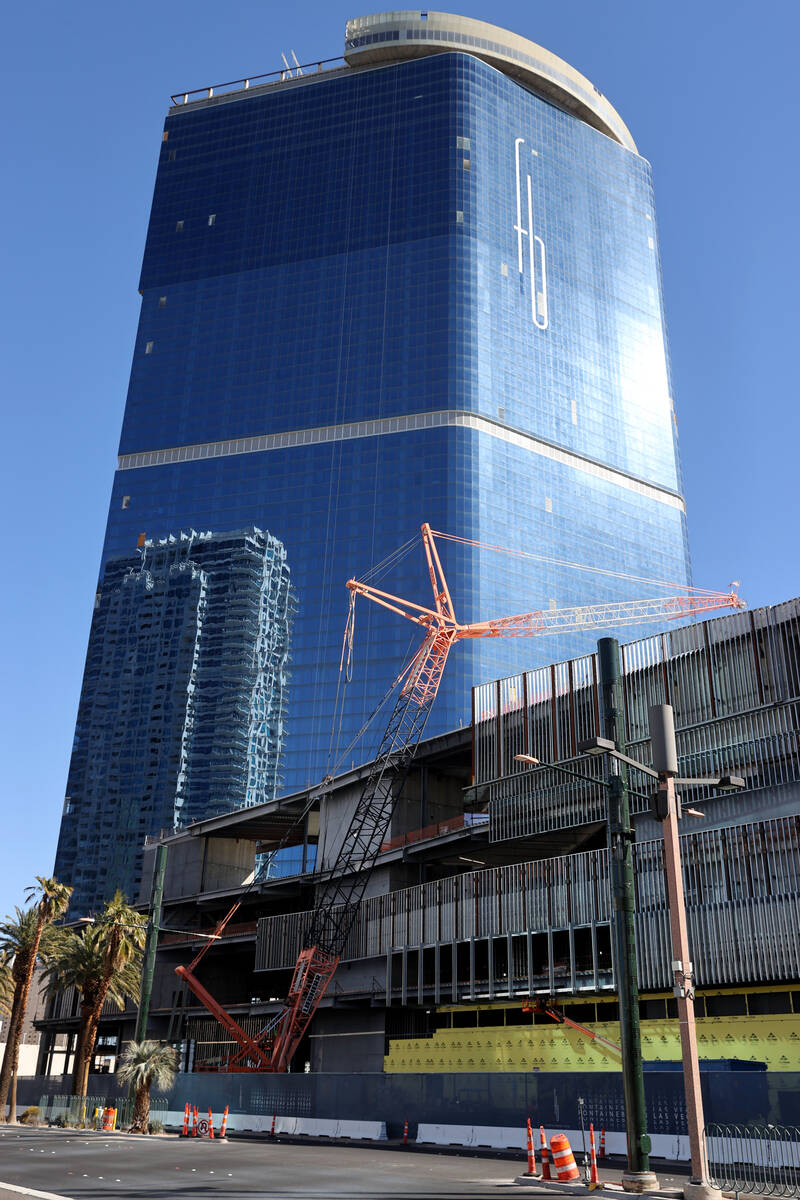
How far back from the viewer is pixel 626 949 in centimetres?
2197

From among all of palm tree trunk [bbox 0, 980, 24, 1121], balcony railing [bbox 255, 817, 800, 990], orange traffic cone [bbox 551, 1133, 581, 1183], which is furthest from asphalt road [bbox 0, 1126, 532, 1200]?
palm tree trunk [bbox 0, 980, 24, 1121]

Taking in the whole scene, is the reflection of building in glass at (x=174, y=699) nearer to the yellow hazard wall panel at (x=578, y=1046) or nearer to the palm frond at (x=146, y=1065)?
the yellow hazard wall panel at (x=578, y=1046)

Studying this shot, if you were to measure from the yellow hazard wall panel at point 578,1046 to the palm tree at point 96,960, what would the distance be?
16.4m

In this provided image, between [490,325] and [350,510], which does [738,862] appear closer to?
[350,510]

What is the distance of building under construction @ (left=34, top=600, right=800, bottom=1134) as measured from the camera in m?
43.0

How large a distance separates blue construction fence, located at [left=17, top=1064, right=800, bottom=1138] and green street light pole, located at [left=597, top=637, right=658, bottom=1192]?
494 cm

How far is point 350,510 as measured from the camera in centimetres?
18162

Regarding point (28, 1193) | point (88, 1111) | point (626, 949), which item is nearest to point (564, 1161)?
point (626, 949)

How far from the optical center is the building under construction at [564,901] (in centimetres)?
4297

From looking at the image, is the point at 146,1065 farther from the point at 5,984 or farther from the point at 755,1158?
the point at 5,984

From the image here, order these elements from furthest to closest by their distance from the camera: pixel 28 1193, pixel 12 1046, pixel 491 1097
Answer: pixel 12 1046 → pixel 491 1097 → pixel 28 1193

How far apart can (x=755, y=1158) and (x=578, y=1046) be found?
24.9 metres

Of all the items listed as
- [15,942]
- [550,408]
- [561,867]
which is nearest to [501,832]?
[561,867]

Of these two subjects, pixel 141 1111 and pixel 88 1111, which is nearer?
pixel 141 1111
